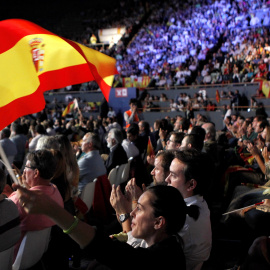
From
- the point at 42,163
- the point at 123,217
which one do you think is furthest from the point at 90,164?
the point at 123,217

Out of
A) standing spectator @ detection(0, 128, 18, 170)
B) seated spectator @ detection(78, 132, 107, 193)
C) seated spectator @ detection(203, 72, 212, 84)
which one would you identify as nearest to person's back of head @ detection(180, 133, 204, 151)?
seated spectator @ detection(78, 132, 107, 193)

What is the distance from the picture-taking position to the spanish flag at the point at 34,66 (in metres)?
3.16

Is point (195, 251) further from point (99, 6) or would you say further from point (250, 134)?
point (99, 6)

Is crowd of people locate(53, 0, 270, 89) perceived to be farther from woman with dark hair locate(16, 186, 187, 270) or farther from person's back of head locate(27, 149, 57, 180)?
woman with dark hair locate(16, 186, 187, 270)

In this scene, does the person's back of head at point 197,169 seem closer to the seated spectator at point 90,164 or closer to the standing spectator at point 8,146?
the seated spectator at point 90,164

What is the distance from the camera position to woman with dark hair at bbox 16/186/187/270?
1.40 m

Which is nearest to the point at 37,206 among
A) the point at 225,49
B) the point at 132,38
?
the point at 225,49

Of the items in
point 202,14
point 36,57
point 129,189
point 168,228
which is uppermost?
point 36,57

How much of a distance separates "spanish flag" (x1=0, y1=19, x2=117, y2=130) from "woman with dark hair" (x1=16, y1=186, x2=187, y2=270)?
1.54 metres

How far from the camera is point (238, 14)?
71.4ft

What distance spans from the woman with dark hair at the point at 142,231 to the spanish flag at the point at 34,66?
154 centimetres

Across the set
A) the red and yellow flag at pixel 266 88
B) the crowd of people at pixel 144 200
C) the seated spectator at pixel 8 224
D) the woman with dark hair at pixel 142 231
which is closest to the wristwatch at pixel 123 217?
the crowd of people at pixel 144 200

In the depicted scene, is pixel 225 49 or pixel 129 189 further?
pixel 225 49

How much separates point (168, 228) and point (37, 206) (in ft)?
2.35
